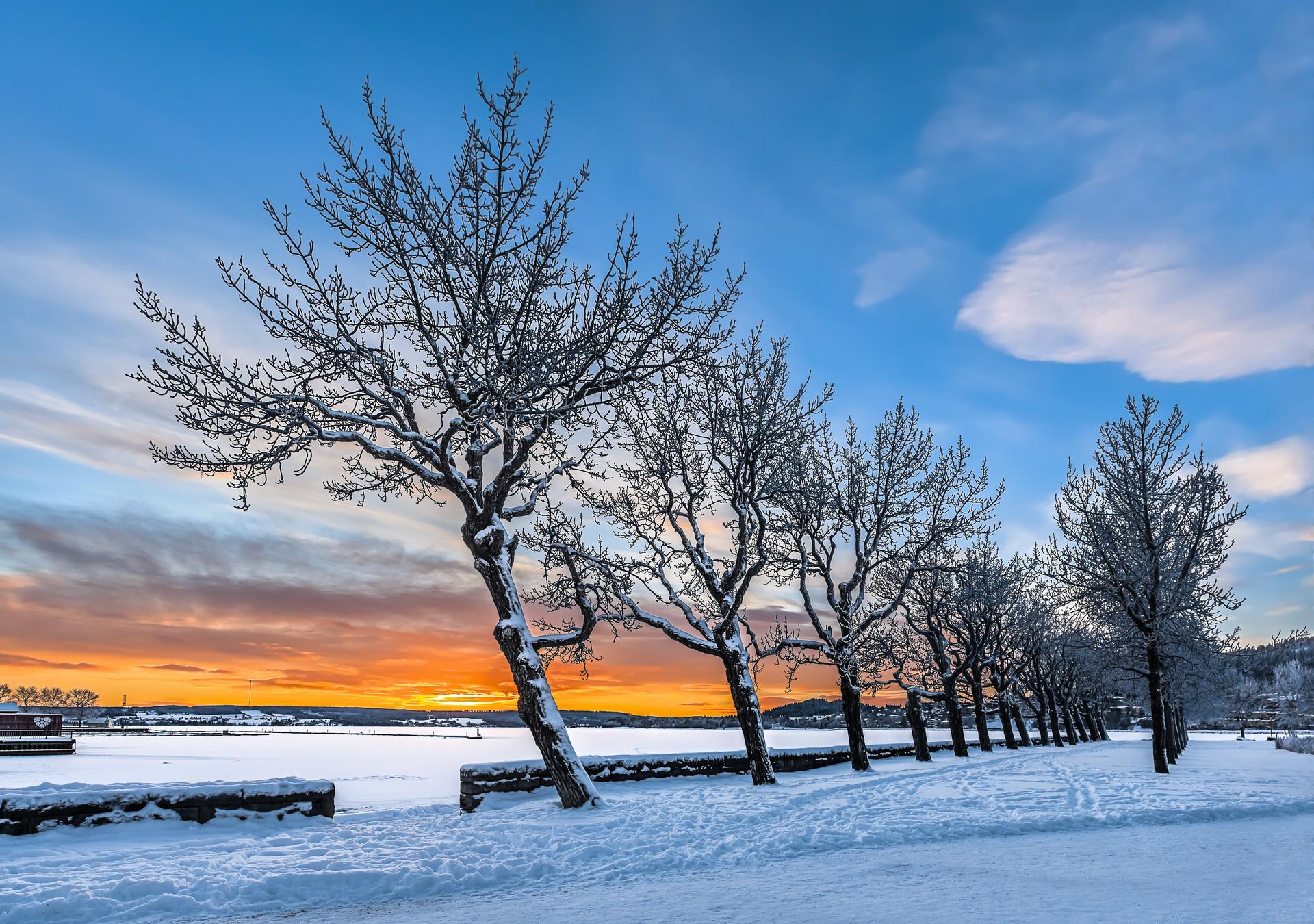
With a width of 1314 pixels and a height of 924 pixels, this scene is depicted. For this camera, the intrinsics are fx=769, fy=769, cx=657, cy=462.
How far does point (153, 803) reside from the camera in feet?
33.3

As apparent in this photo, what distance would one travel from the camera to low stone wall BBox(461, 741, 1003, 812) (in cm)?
1338

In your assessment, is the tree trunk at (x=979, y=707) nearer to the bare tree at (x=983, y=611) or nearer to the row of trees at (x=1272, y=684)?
the bare tree at (x=983, y=611)

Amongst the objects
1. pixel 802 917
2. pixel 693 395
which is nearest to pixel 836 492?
pixel 693 395

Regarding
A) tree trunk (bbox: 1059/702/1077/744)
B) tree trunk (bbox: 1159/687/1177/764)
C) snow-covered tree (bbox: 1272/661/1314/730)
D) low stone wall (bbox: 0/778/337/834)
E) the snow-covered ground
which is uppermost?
low stone wall (bbox: 0/778/337/834)

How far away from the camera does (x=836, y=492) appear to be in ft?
75.7

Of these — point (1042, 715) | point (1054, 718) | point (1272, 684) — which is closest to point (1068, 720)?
point (1042, 715)

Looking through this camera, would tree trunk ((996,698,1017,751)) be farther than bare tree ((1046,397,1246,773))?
Yes

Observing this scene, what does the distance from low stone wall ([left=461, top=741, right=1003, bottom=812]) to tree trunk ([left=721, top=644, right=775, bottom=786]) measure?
60.7 inches

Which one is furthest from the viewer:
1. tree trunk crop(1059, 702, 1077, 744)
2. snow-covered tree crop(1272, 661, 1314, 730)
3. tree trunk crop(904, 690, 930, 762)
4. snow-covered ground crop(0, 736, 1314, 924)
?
snow-covered tree crop(1272, 661, 1314, 730)

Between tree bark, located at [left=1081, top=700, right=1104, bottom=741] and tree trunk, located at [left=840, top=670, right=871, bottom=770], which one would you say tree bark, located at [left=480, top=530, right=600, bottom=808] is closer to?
tree trunk, located at [left=840, top=670, right=871, bottom=770]

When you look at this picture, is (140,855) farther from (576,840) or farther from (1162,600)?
(1162,600)

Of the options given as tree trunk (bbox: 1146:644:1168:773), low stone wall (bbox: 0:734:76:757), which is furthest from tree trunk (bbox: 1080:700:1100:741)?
low stone wall (bbox: 0:734:76:757)

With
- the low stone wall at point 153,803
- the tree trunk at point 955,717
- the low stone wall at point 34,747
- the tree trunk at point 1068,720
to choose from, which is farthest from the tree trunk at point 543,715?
the low stone wall at point 34,747

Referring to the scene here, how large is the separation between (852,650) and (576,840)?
14.4 m
